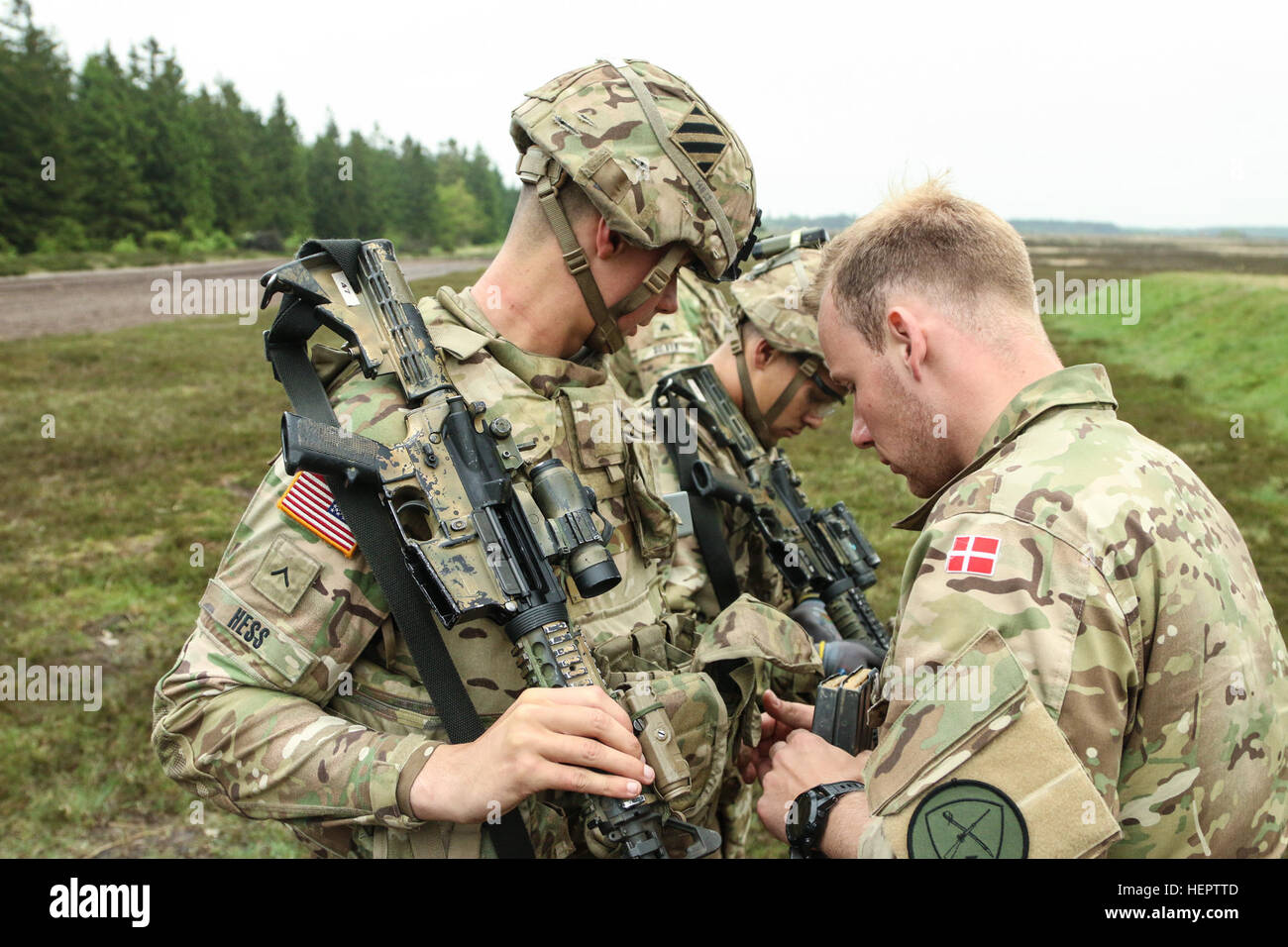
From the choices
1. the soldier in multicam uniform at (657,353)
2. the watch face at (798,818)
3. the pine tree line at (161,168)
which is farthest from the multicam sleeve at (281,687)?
the pine tree line at (161,168)

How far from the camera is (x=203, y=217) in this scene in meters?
51.4

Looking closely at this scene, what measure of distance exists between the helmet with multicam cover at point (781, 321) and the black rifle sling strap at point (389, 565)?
2.51 m

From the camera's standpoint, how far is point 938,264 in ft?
7.79

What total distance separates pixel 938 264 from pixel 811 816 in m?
1.38

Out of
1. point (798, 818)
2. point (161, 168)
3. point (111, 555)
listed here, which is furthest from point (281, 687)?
point (161, 168)

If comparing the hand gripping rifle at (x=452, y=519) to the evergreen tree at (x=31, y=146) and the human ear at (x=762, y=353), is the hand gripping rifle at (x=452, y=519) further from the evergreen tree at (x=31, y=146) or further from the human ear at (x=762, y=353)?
the evergreen tree at (x=31, y=146)

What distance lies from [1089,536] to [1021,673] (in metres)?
0.32

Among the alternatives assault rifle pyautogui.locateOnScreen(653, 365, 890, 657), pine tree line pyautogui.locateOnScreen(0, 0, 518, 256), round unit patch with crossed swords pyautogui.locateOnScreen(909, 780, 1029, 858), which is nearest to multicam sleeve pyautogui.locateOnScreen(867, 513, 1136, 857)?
round unit patch with crossed swords pyautogui.locateOnScreen(909, 780, 1029, 858)

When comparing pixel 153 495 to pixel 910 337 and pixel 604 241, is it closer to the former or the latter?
pixel 604 241

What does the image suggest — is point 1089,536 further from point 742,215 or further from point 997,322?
point 742,215

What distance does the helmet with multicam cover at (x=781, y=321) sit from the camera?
14.5 ft

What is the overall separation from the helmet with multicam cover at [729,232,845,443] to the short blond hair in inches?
68.4

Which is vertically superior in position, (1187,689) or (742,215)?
(742,215)
